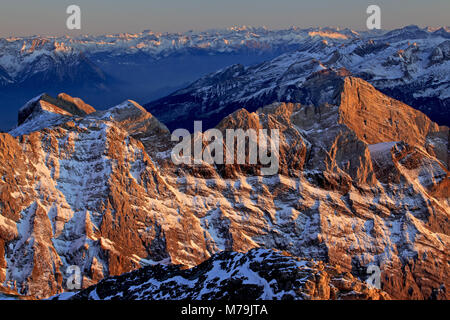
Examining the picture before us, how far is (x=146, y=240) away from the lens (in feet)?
619

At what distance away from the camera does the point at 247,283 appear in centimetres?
10231

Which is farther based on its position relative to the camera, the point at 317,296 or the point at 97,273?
the point at 97,273

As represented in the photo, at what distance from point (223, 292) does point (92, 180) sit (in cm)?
10228

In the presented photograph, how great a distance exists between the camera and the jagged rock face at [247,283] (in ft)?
320

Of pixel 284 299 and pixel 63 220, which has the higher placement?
pixel 63 220

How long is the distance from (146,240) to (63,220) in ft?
88.9

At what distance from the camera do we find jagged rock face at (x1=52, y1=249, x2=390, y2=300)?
320 feet

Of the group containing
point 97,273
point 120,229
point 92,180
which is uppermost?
point 92,180

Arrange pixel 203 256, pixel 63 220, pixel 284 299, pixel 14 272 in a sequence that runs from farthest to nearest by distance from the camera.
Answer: pixel 203 256
pixel 63 220
pixel 14 272
pixel 284 299

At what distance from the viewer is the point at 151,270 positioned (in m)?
130
